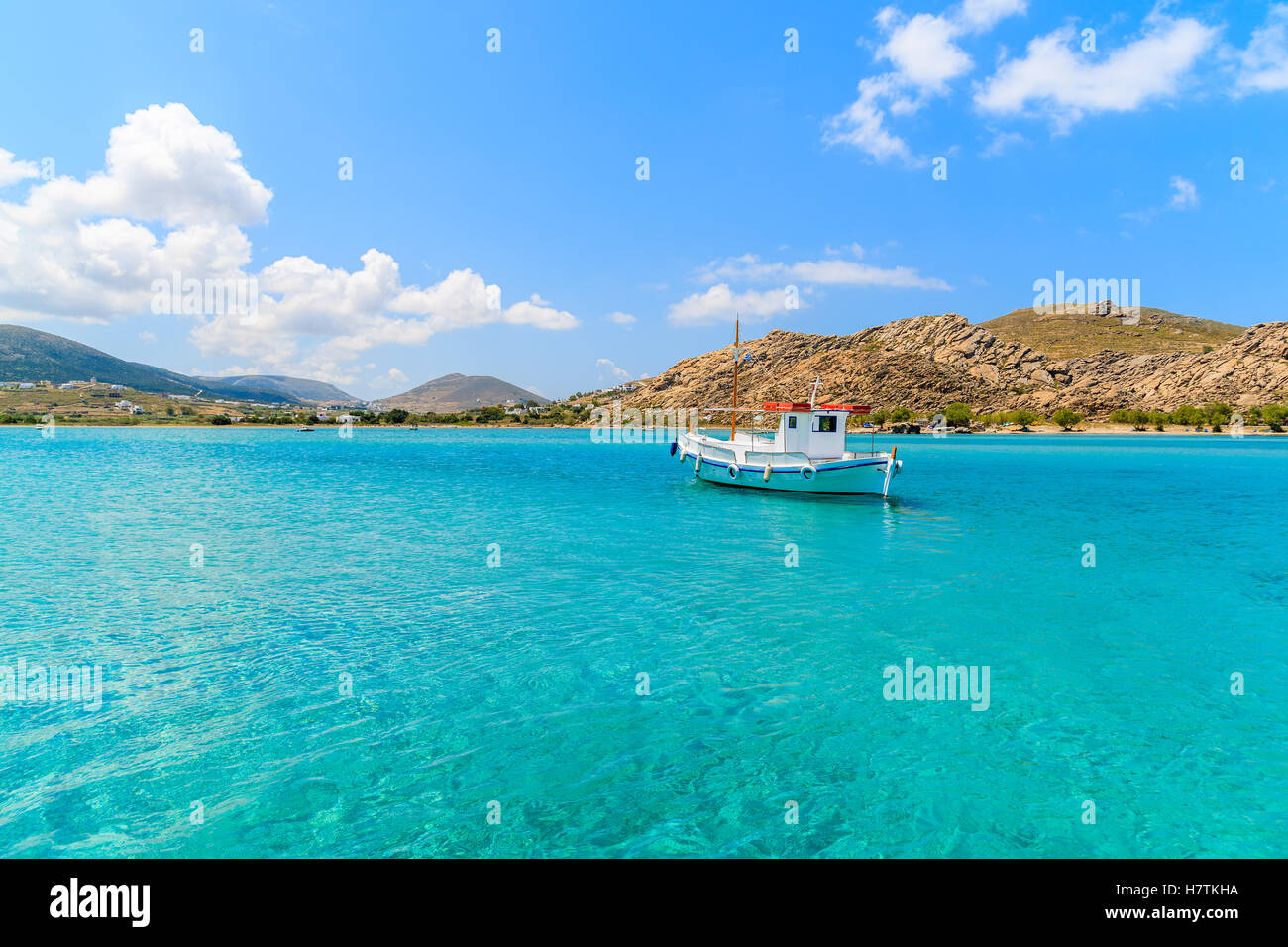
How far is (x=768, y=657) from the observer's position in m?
15.5

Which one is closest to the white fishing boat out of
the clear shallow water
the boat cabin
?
the boat cabin

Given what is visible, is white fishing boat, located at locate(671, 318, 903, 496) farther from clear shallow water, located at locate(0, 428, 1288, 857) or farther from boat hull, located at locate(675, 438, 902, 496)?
clear shallow water, located at locate(0, 428, 1288, 857)

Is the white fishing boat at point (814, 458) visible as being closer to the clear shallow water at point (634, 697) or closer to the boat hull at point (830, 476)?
the boat hull at point (830, 476)

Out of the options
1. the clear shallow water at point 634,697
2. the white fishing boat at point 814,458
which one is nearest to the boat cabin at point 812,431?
the white fishing boat at point 814,458

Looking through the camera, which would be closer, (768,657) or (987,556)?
(768,657)

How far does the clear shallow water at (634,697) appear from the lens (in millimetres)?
8969

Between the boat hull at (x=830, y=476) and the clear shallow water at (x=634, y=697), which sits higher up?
the boat hull at (x=830, y=476)

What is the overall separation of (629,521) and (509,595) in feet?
56.6

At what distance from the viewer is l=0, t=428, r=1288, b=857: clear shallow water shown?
897 centimetres

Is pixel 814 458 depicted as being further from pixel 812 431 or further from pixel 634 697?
pixel 634 697

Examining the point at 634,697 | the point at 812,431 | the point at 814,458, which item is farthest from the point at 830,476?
the point at 634,697
